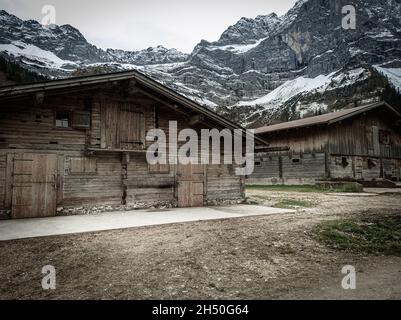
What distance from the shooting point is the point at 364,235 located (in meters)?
7.09

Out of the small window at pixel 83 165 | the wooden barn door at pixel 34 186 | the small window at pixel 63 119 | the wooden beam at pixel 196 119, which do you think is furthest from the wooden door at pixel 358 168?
the wooden barn door at pixel 34 186

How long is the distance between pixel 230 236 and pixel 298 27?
632 ft

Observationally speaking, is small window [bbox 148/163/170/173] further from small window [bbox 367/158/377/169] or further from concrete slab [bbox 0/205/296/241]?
small window [bbox 367/158/377/169]

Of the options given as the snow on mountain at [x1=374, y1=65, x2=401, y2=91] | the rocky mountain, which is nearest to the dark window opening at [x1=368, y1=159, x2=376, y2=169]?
the rocky mountain

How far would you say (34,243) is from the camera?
21.5 feet

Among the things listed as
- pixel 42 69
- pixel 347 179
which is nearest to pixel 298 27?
pixel 42 69

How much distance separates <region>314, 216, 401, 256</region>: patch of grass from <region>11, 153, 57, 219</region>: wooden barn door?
29.9 ft

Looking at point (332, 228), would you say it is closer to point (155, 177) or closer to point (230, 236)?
point (230, 236)

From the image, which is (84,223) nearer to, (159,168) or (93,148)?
(93,148)

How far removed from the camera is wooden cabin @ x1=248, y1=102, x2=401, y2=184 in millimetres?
23984

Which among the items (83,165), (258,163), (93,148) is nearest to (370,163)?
(258,163)

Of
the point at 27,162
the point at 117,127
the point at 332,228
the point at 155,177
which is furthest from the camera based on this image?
the point at 155,177

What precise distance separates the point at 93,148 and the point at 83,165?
789 mm
